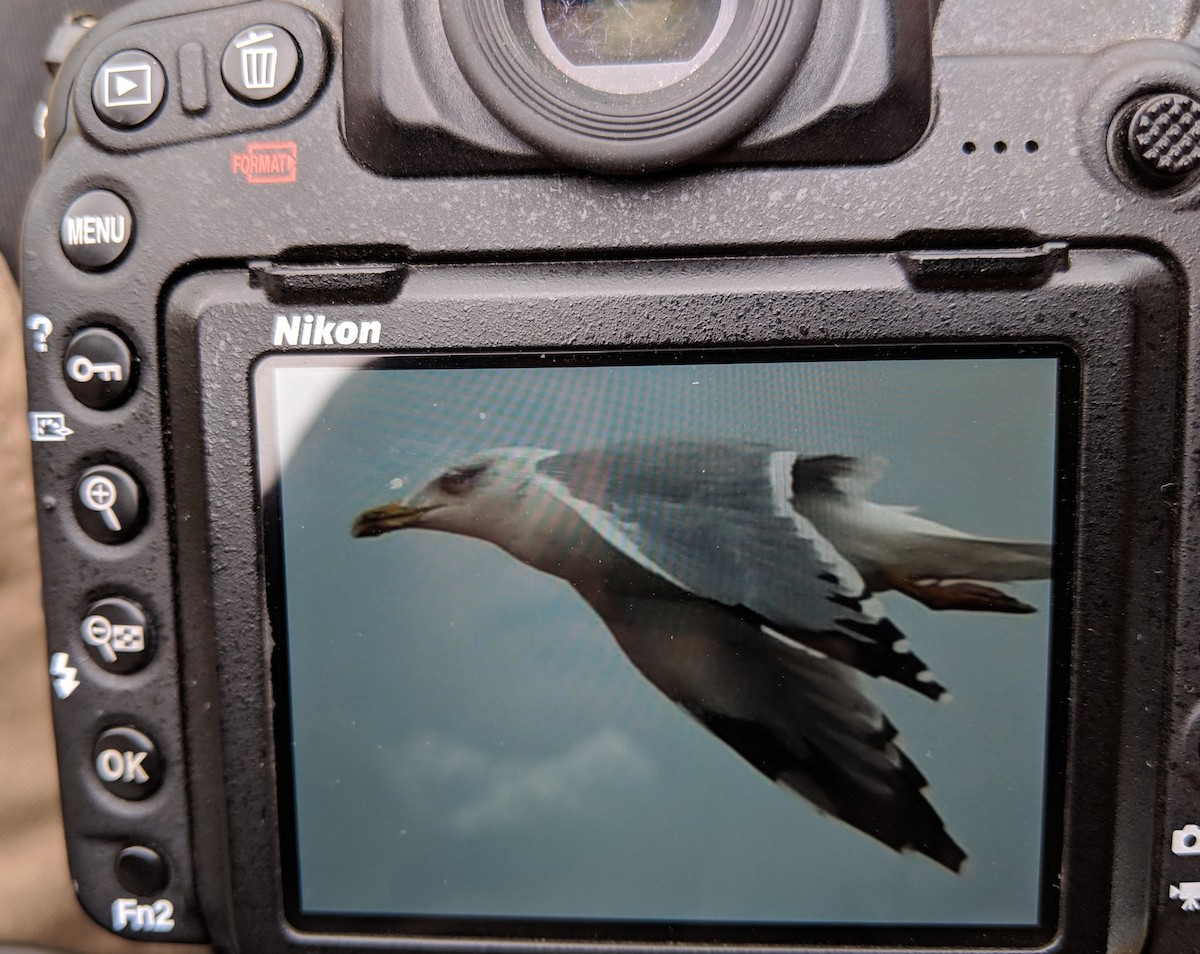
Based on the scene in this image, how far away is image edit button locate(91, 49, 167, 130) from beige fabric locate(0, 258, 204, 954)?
0.15 meters

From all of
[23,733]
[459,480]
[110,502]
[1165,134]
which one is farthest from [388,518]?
[1165,134]

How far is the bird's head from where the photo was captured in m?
0.42

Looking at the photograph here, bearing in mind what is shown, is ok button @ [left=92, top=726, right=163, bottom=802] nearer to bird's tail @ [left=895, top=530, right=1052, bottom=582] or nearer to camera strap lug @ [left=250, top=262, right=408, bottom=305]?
camera strap lug @ [left=250, top=262, right=408, bottom=305]

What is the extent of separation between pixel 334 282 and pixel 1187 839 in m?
0.49

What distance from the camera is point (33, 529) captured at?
506 millimetres

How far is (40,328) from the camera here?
17.3 inches

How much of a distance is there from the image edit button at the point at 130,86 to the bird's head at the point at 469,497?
0.72 feet

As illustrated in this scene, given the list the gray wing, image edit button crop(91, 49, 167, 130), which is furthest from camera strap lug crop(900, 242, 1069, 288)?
image edit button crop(91, 49, 167, 130)

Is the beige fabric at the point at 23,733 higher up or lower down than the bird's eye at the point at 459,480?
lower down

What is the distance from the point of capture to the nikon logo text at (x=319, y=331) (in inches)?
16.8

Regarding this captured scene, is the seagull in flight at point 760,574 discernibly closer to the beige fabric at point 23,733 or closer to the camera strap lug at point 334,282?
the camera strap lug at point 334,282

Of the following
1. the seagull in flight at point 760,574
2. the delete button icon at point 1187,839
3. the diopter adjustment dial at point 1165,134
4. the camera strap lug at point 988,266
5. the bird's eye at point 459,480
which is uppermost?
the diopter adjustment dial at point 1165,134

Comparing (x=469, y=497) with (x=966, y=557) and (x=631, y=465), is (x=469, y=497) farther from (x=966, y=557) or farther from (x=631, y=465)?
(x=966, y=557)

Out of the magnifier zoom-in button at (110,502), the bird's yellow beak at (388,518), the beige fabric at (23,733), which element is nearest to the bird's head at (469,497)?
the bird's yellow beak at (388,518)
